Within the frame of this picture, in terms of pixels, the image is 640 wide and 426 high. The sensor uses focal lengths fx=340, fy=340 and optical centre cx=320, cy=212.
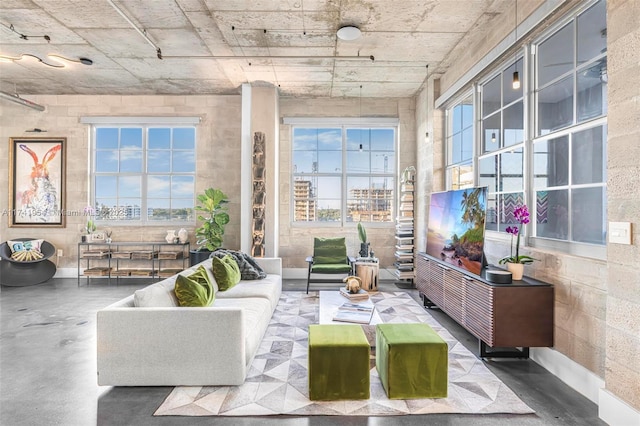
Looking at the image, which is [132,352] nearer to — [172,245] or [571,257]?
[571,257]

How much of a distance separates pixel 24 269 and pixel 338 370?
6.25m

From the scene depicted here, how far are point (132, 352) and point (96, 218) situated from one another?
195 inches

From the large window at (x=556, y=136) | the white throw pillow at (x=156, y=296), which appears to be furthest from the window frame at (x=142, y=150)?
the large window at (x=556, y=136)

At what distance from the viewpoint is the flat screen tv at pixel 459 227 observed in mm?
3180

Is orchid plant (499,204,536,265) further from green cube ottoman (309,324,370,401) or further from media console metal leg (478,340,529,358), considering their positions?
green cube ottoman (309,324,370,401)

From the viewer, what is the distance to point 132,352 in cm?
236

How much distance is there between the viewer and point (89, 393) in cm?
238

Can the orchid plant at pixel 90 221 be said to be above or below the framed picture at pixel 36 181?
below

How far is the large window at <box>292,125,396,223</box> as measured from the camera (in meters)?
6.40

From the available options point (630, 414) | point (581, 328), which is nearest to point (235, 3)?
point (581, 328)

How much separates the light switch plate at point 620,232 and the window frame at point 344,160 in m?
4.38

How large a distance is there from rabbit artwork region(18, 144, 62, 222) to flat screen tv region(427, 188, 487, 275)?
660cm

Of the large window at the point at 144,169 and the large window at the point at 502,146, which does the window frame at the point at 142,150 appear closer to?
the large window at the point at 144,169

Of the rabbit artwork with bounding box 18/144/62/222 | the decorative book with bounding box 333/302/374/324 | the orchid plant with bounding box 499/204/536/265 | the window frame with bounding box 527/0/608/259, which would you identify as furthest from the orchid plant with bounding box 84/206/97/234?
the window frame with bounding box 527/0/608/259
